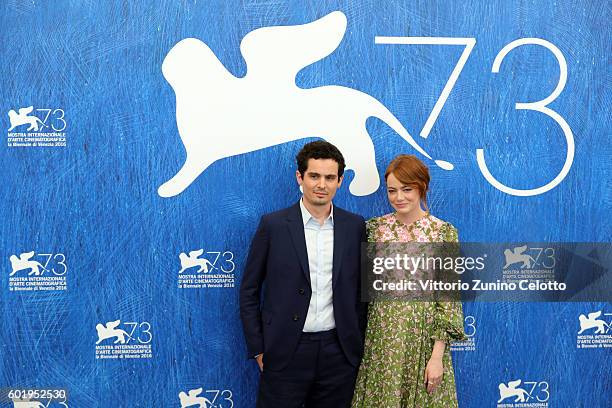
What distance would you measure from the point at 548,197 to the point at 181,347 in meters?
2.11

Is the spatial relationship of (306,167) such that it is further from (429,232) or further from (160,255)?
(160,255)

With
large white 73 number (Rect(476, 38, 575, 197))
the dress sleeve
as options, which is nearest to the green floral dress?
the dress sleeve

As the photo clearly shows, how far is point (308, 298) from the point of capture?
218 centimetres

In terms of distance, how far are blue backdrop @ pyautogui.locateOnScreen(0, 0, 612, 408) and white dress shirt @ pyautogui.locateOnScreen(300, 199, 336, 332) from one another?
0.46 m

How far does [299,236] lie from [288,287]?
22 centimetres

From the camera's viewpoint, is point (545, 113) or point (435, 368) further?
point (545, 113)

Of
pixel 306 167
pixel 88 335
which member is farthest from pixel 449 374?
pixel 88 335

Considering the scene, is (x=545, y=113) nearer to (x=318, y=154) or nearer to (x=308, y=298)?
(x=318, y=154)

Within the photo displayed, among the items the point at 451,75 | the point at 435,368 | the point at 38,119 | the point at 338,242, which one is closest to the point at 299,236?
the point at 338,242

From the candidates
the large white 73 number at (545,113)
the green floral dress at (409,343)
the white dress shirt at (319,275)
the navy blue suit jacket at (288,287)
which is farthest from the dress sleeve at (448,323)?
the large white 73 number at (545,113)

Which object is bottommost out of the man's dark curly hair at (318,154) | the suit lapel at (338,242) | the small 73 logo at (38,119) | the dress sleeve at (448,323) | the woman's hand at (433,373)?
the woman's hand at (433,373)

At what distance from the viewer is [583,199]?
2.78 metres

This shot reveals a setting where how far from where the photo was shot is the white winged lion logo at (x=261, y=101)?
8.55 ft

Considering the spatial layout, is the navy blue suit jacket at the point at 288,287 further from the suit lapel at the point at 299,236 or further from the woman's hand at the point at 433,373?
the woman's hand at the point at 433,373
